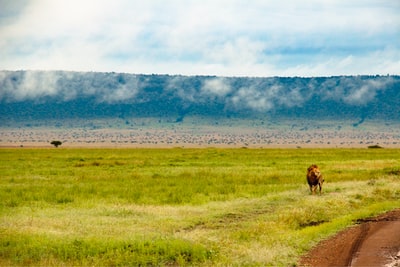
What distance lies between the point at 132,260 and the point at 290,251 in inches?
160

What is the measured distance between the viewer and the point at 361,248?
15891 mm

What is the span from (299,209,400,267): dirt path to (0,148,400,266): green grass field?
1.53ft

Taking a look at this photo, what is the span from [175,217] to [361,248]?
7.29 meters

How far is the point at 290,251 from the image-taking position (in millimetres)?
15648

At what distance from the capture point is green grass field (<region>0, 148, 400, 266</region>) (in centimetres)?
1532

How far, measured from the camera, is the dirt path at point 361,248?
569 inches

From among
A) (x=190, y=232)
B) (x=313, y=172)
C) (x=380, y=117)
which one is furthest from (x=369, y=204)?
(x=380, y=117)

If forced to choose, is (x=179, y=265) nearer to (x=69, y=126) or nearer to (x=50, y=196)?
(x=50, y=196)

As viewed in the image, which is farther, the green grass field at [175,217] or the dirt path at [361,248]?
the green grass field at [175,217]

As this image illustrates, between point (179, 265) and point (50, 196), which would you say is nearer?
point (179, 265)

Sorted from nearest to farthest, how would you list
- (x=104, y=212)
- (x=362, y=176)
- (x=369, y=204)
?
1. (x=104, y=212)
2. (x=369, y=204)
3. (x=362, y=176)

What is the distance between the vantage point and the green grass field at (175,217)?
15.3m

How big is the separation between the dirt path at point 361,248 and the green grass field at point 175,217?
465mm

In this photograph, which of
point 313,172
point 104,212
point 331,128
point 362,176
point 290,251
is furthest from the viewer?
point 331,128
